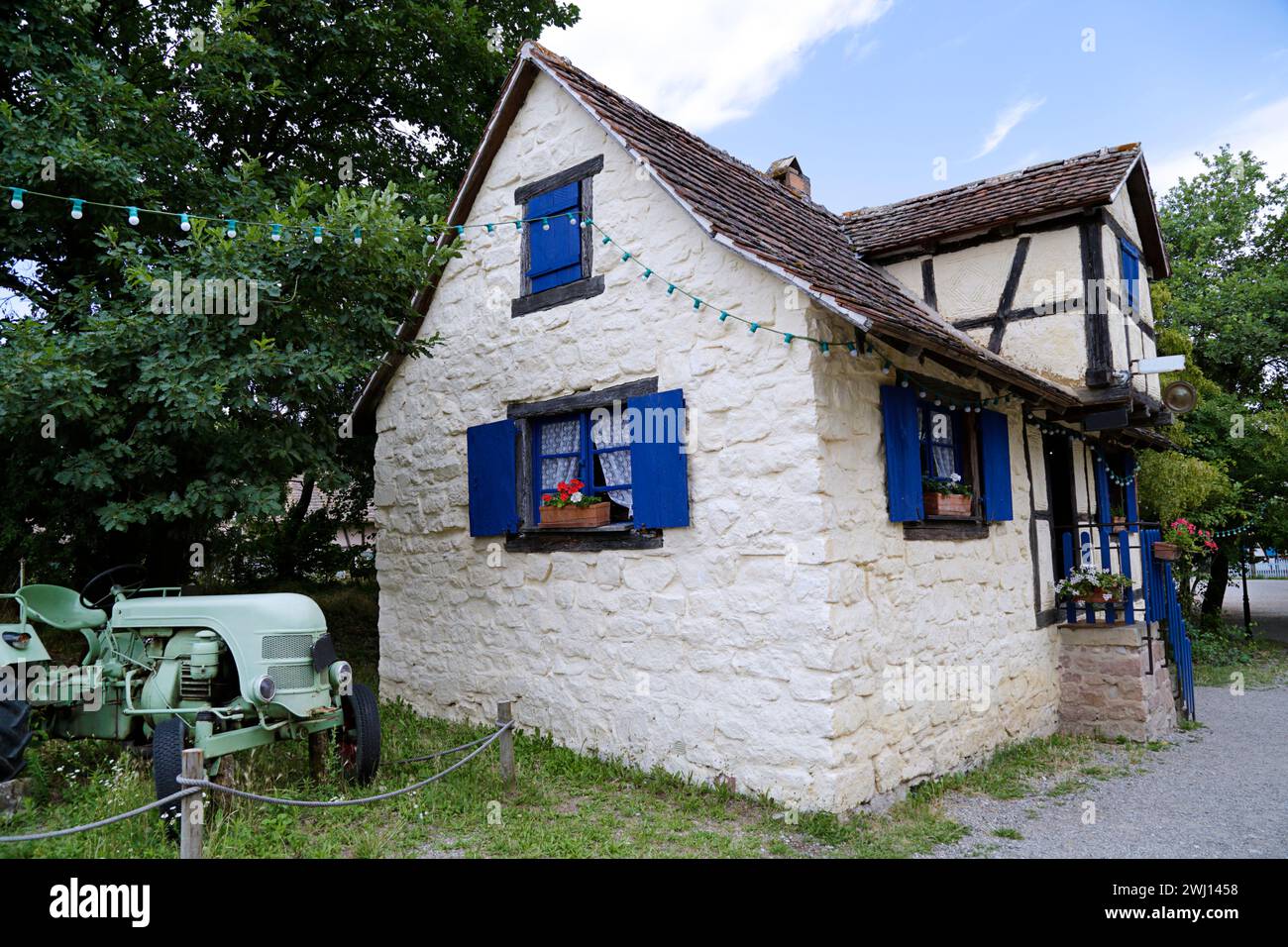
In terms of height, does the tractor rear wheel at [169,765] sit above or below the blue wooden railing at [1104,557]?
below

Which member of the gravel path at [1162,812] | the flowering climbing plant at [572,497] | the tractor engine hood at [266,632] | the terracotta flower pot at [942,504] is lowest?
the gravel path at [1162,812]

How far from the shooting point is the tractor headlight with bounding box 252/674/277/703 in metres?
4.67

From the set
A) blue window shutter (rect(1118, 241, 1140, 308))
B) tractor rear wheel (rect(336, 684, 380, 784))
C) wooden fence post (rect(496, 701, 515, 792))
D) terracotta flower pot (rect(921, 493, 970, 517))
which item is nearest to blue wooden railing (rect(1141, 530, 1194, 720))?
blue window shutter (rect(1118, 241, 1140, 308))

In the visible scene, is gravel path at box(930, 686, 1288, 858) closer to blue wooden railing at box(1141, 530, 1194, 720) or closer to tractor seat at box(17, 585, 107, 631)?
blue wooden railing at box(1141, 530, 1194, 720)

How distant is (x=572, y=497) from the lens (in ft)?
21.6

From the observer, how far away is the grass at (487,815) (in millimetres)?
4590

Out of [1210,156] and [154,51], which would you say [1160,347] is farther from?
[154,51]

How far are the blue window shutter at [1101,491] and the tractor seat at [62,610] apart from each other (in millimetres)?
9331

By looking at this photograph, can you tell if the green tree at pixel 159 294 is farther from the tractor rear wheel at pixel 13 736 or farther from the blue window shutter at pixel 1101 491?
the blue window shutter at pixel 1101 491

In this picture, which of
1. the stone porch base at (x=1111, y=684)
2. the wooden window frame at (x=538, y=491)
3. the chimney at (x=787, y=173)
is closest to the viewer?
the wooden window frame at (x=538, y=491)

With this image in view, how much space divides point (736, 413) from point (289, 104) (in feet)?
22.8

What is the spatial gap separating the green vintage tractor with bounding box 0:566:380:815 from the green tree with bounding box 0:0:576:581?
85cm

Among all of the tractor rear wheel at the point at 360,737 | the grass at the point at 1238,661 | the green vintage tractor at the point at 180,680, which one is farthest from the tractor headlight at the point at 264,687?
the grass at the point at 1238,661

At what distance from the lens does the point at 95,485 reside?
552cm
